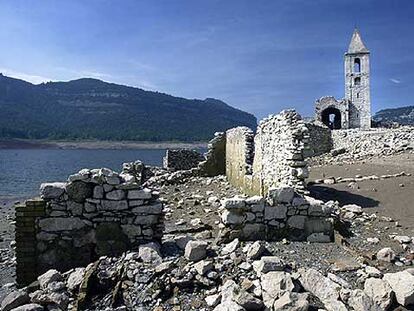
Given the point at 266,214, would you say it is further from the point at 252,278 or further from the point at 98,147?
the point at 98,147

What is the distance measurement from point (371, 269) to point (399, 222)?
4.90 metres

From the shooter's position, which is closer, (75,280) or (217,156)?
(75,280)

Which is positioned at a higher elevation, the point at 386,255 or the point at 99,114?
the point at 99,114

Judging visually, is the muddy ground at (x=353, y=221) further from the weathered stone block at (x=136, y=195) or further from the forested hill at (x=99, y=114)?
the forested hill at (x=99, y=114)

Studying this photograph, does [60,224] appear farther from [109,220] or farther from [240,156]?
[240,156]

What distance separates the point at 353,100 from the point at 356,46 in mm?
7570

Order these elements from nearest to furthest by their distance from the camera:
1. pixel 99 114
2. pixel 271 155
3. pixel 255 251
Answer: pixel 255 251 < pixel 271 155 < pixel 99 114

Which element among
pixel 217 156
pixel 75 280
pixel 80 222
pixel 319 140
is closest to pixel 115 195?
pixel 80 222

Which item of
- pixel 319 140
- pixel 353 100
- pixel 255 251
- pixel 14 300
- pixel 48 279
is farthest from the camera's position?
pixel 353 100

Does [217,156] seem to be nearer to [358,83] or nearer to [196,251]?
[196,251]

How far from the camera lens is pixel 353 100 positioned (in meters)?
56.2

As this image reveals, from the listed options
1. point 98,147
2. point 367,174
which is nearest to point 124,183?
point 367,174

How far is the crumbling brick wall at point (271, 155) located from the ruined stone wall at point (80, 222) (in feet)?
19.0

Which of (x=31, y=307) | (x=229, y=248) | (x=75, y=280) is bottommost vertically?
(x=31, y=307)
